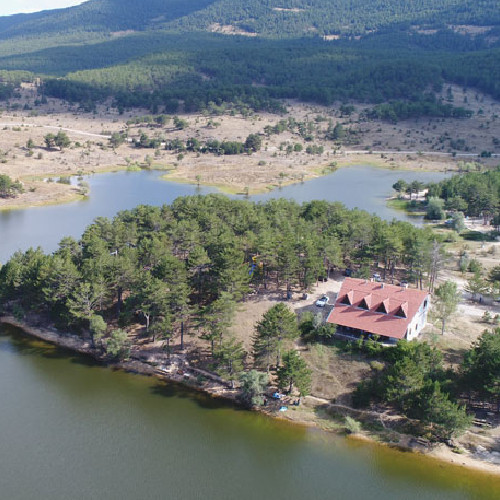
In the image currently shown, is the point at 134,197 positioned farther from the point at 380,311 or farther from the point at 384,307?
the point at 384,307

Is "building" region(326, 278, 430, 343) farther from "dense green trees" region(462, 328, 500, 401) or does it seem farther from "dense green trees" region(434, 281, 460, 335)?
"dense green trees" region(462, 328, 500, 401)

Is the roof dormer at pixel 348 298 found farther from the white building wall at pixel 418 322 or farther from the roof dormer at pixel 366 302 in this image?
the white building wall at pixel 418 322

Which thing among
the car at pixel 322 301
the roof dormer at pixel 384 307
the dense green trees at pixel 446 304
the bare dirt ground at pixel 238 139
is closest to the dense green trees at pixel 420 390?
the roof dormer at pixel 384 307

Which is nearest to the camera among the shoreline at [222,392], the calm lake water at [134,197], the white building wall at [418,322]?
the shoreline at [222,392]

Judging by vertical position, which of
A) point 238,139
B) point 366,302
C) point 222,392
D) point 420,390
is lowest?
point 222,392

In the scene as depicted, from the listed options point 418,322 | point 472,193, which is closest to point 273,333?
point 418,322

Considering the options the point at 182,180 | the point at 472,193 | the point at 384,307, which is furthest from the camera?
the point at 182,180

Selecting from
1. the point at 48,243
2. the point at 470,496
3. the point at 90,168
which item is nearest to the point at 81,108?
the point at 90,168
